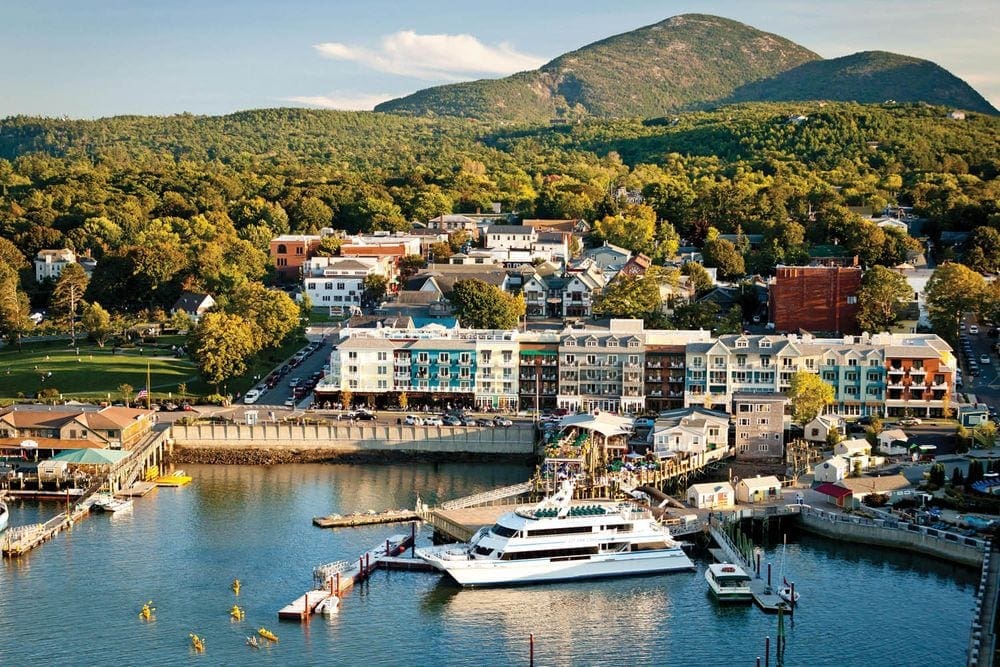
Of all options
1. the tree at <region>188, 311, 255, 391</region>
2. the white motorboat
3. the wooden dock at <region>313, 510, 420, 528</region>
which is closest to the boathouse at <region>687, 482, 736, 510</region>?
the wooden dock at <region>313, 510, 420, 528</region>

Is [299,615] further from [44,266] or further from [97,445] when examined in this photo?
[44,266]

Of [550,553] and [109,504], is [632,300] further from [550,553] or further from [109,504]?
Result: [550,553]

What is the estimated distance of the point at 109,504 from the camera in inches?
1484

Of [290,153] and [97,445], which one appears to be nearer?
[97,445]

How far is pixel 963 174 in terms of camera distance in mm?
94438

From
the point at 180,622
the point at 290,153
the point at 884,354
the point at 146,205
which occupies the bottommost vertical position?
the point at 180,622

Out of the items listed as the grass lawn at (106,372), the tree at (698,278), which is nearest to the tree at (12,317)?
the grass lawn at (106,372)

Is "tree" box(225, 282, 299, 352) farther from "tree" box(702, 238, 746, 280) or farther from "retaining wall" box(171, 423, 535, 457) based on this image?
"tree" box(702, 238, 746, 280)

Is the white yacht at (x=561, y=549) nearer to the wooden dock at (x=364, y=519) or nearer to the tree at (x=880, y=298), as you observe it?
the wooden dock at (x=364, y=519)

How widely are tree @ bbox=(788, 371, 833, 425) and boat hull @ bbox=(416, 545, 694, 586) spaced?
1238 cm

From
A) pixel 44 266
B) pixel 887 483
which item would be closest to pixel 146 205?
pixel 44 266

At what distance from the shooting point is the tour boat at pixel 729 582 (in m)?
30.3

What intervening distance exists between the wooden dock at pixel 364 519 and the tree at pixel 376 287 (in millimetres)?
29317

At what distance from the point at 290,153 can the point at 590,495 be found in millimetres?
100893
